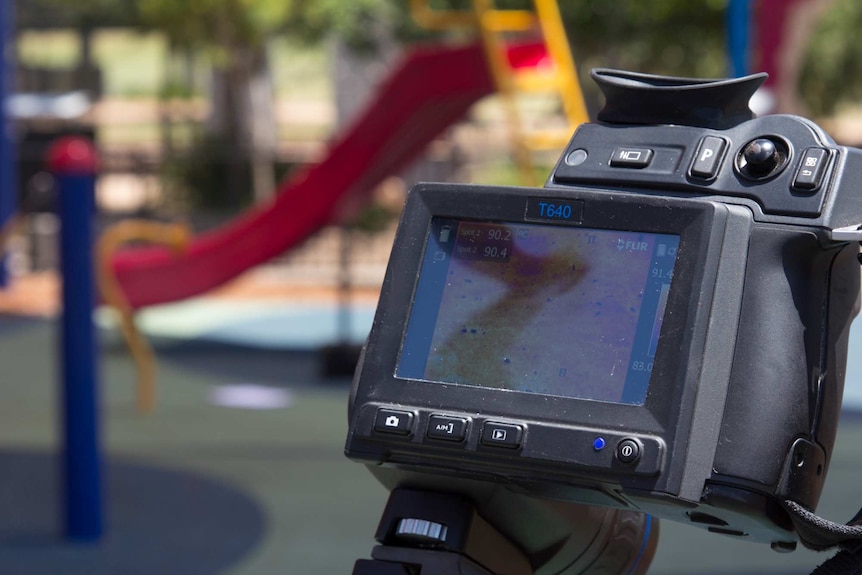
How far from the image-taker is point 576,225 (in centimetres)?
131

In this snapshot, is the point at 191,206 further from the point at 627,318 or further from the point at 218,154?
the point at 627,318

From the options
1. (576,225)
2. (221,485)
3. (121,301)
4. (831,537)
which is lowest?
(221,485)

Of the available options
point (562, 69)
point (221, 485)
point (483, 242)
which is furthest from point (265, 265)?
point (483, 242)

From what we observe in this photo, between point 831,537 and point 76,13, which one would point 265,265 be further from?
point 76,13

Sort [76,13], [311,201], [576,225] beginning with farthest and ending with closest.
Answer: [76,13] → [311,201] → [576,225]

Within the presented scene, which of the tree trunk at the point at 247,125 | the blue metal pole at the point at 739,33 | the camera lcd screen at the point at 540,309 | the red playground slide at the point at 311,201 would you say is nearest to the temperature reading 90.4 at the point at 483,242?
the camera lcd screen at the point at 540,309

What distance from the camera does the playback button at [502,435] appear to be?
125cm

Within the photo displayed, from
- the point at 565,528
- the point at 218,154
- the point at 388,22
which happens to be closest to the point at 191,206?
the point at 218,154

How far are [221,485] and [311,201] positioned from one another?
309 centimetres

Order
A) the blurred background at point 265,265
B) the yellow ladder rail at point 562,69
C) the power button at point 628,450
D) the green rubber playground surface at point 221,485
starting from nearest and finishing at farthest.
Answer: the power button at point 628,450, the green rubber playground surface at point 221,485, the blurred background at point 265,265, the yellow ladder rail at point 562,69

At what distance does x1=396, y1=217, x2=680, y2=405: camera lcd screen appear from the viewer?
1268 mm

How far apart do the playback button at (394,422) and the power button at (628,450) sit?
0.68ft

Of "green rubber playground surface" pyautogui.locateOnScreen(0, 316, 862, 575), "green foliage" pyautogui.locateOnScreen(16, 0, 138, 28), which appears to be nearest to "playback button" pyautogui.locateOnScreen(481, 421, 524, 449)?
"green rubber playground surface" pyautogui.locateOnScreen(0, 316, 862, 575)

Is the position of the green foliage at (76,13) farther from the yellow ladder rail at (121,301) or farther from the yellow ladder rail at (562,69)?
the yellow ladder rail at (121,301)
